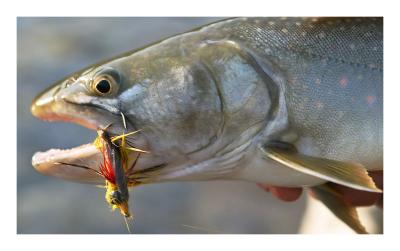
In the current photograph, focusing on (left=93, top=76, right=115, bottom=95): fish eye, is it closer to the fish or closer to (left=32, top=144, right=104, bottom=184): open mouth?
the fish

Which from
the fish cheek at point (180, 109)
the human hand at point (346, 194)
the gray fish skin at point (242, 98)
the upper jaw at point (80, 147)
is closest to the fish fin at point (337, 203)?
the human hand at point (346, 194)

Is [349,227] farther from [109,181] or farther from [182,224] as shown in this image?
[182,224]

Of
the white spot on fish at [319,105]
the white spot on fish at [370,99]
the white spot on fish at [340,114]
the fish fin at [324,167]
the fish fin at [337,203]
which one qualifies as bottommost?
the fish fin at [337,203]

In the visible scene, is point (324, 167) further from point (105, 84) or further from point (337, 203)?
point (105, 84)
